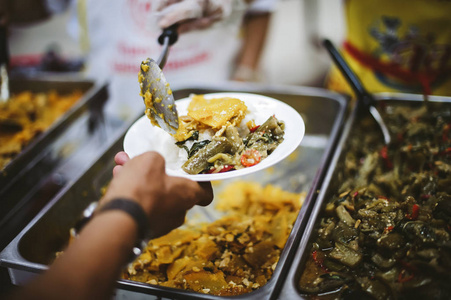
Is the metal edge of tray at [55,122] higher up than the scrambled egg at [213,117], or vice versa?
the scrambled egg at [213,117]

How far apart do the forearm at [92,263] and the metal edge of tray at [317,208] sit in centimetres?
56

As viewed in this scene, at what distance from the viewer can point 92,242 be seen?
867mm

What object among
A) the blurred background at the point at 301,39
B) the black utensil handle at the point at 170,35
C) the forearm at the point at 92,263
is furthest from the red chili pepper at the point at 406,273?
the blurred background at the point at 301,39

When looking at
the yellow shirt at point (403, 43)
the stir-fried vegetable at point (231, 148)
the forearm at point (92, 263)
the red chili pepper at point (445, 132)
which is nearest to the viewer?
the forearm at point (92, 263)

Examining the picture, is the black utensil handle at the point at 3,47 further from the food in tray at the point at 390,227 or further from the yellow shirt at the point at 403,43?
the yellow shirt at the point at 403,43

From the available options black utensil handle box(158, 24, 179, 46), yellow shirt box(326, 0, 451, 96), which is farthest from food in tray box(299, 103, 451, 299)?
black utensil handle box(158, 24, 179, 46)

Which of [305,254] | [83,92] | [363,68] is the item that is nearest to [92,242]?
[305,254]

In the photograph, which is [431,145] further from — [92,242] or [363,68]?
[92,242]

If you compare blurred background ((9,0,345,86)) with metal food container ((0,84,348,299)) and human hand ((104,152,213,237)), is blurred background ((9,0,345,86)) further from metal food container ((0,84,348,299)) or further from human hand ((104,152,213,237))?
human hand ((104,152,213,237))

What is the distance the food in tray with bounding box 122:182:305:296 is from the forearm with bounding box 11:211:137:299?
0.52 metres

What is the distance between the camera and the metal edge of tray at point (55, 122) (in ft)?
5.99

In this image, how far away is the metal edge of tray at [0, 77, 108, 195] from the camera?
1.83m

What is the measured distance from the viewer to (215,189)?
211 cm

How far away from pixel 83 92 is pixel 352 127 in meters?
1.89
